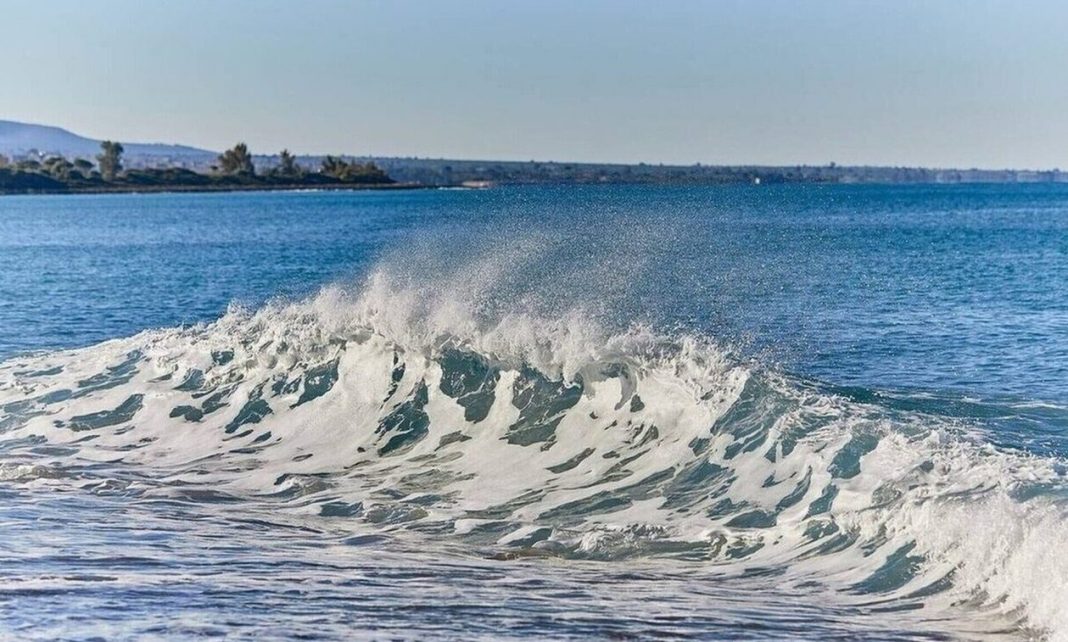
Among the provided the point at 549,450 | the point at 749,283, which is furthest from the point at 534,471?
the point at 749,283

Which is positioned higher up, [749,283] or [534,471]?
[534,471]

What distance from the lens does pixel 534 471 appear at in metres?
18.0

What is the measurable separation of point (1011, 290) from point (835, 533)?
32610 millimetres

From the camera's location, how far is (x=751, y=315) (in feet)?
117

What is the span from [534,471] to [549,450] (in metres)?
0.90

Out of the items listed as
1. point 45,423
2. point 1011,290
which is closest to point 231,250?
point 1011,290

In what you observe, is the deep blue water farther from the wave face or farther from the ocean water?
the wave face

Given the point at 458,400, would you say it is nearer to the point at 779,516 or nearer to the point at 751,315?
the point at 779,516

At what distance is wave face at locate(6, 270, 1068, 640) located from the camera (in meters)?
12.9

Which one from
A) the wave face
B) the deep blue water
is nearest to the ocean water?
the wave face

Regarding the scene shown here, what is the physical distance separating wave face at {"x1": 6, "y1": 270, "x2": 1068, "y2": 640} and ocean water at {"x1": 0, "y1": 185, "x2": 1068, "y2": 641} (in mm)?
54

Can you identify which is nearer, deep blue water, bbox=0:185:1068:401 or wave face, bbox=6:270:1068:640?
wave face, bbox=6:270:1068:640

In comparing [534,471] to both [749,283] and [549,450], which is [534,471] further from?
[749,283]

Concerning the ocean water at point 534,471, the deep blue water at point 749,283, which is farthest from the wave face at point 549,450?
the deep blue water at point 749,283
